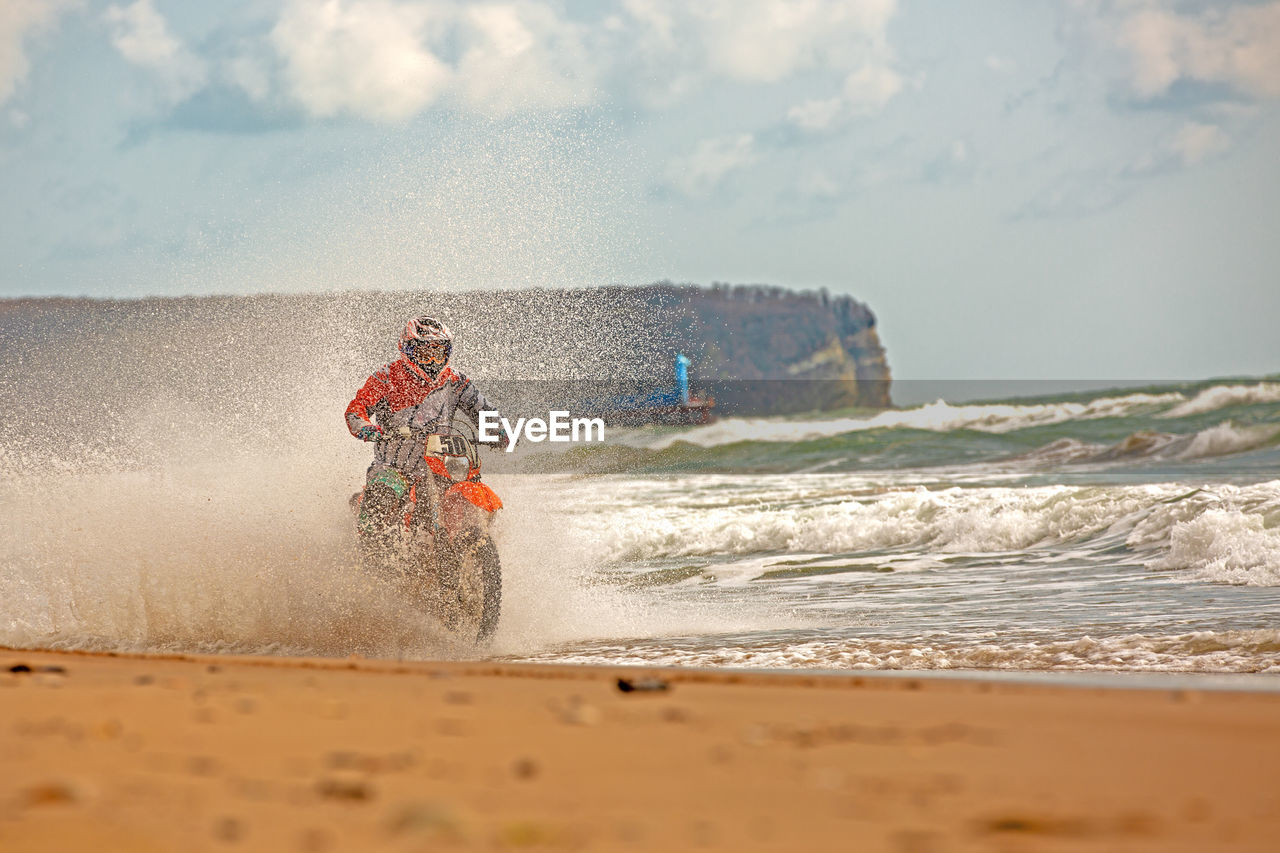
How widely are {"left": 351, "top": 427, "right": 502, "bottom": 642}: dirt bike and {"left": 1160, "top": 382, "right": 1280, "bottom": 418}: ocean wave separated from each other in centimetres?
3130

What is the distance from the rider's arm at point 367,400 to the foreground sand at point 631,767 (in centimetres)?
411

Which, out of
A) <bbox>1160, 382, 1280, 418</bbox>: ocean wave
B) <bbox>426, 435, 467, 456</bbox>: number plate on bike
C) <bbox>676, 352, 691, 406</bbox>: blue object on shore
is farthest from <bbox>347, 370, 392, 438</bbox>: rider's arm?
<bbox>676, 352, 691, 406</bbox>: blue object on shore

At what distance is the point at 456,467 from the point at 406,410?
578 mm

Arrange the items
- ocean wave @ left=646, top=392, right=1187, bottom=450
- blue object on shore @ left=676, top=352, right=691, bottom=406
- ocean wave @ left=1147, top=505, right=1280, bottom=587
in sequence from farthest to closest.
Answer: blue object on shore @ left=676, top=352, right=691, bottom=406, ocean wave @ left=646, top=392, right=1187, bottom=450, ocean wave @ left=1147, top=505, right=1280, bottom=587

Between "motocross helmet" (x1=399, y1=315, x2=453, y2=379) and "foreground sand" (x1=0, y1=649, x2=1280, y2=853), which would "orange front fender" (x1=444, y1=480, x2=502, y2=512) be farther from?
"foreground sand" (x1=0, y1=649, x2=1280, y2=853)

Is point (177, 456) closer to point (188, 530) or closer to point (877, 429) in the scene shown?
point (188, 530)

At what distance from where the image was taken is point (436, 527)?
30.5 feet

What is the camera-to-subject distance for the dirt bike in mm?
9305

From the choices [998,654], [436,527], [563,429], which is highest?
[563,429]

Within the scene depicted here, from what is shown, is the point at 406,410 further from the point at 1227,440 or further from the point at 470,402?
the point at 1227,440

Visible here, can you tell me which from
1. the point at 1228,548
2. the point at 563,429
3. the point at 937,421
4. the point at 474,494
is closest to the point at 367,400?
the point at 474,494

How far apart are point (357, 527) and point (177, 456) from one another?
17.9 ft

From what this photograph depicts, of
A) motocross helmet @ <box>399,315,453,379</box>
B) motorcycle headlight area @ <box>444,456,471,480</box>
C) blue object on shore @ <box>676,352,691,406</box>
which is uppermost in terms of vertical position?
blue object on shore @ <box>676,352,691,406</box>

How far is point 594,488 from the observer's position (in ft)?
102
